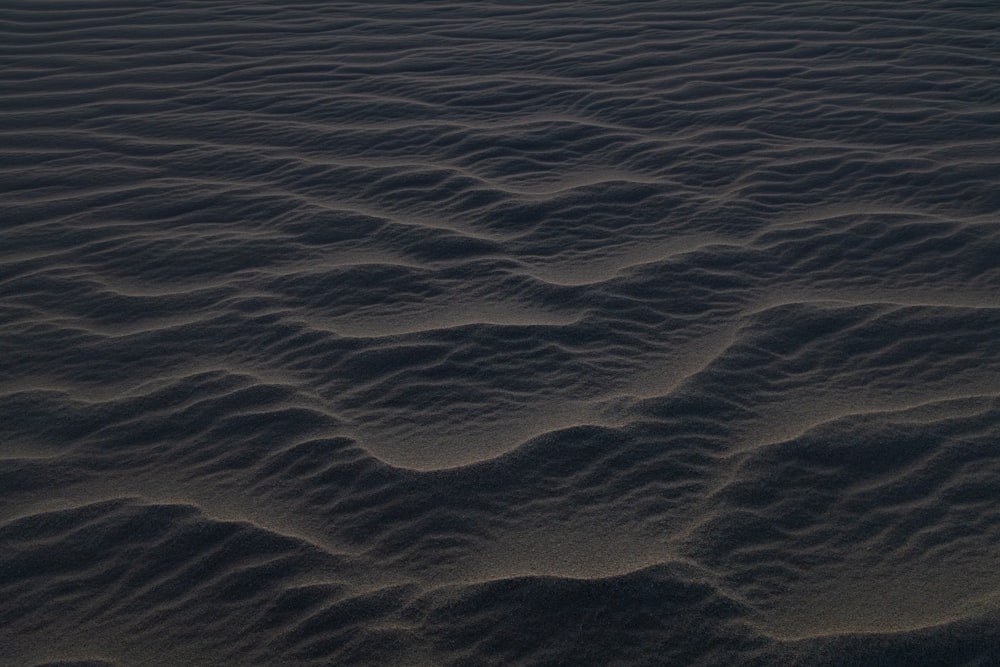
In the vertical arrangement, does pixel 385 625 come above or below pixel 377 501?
below

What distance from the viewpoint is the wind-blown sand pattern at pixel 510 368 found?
60.0 inches

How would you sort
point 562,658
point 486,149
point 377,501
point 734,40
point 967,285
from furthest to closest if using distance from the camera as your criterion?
point 734,40 → point 486,149 → point 967,285 → point 377,501 → point 562,658

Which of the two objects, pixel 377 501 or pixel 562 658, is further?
pixel 377 501

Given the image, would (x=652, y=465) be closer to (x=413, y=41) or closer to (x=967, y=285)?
(x=967, y=285)

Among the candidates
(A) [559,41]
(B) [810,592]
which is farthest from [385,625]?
(A) [559,41]

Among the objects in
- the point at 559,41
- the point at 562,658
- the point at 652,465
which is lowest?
the point at 562,658

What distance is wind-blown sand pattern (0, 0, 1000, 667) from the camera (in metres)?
1.52

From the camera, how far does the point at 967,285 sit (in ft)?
7.98

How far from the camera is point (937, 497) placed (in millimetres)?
1715

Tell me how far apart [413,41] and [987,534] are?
400 cm

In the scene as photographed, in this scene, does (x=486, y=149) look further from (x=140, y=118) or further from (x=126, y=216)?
(x=140, y=118)

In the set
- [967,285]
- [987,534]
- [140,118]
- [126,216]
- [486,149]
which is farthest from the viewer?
[140,118]

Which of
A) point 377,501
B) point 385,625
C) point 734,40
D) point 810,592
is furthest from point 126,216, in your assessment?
point 734,40

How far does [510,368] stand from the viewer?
2.15 meters
